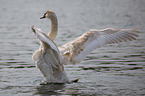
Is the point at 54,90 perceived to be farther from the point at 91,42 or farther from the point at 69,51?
the point at 91,42

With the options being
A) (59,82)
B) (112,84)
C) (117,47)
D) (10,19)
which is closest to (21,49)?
(117,47)

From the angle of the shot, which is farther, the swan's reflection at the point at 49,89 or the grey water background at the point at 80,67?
the grey water background at the point at 80,67

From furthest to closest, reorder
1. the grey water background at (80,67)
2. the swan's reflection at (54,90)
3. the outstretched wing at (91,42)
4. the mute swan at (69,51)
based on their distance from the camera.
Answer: the outstretched wing at (91,42) < the mute swan at (69,51) < the grey water background at (80,67) < the swan's reflection at (54,90)

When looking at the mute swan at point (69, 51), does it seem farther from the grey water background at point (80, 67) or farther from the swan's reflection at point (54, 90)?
the grey water background at point (80, 67)

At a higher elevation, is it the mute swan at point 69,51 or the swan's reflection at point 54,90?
the mute swan at point 69,51

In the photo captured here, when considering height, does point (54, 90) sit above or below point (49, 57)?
below

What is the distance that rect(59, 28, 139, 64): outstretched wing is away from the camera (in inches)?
350

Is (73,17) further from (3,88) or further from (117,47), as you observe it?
(3,88)

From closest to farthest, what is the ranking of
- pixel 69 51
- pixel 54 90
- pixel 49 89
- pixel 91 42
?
pixel 54 90 < pixel 49 89 < pixel 69 51 < pixel 91 42

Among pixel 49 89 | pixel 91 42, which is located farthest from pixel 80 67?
pixel 49 89

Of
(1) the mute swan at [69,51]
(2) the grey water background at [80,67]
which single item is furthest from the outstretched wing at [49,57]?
(2) the grey water background at [80,67]

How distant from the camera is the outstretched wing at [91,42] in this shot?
8898 mm

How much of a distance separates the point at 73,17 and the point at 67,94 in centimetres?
1740

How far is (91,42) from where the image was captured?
9.09m
